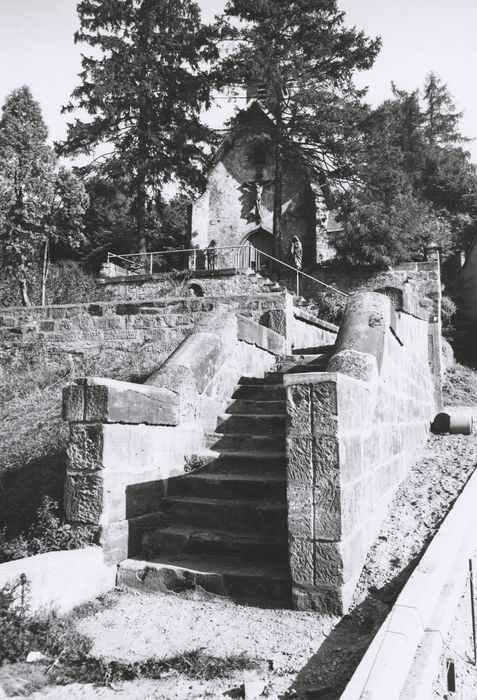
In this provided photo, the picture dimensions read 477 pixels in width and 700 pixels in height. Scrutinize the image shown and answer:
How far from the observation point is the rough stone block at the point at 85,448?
13.5 ft

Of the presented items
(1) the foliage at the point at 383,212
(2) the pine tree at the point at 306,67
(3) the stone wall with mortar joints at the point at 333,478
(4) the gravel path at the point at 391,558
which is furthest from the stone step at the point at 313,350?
(2) the pine tree at the point at 306,67

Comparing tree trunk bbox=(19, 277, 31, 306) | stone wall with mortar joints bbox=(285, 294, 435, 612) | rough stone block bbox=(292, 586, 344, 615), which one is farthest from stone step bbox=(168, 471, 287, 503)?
tree trunk bbox=(19, 277, 31, 306)

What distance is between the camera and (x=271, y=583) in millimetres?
3799

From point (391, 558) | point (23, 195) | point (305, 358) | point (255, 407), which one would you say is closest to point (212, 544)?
point (391, 558)

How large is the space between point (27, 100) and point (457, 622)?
32374 mm

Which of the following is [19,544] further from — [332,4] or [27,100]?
[27,100]

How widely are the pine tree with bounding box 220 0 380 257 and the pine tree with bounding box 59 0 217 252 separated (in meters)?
2.31

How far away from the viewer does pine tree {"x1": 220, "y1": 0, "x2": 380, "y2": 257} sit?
785 inches

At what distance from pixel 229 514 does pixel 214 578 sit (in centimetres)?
68

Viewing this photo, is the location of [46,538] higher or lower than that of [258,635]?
higher

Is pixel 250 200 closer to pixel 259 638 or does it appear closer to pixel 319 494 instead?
pixel 319 494

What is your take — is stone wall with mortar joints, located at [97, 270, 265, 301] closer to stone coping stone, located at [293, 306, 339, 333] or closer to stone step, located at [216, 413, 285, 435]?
stone coping stone, located at [293, 306, 339, 333]

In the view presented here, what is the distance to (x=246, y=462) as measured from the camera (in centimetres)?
511

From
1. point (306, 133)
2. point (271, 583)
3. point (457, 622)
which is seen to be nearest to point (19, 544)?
point (271, 583)
